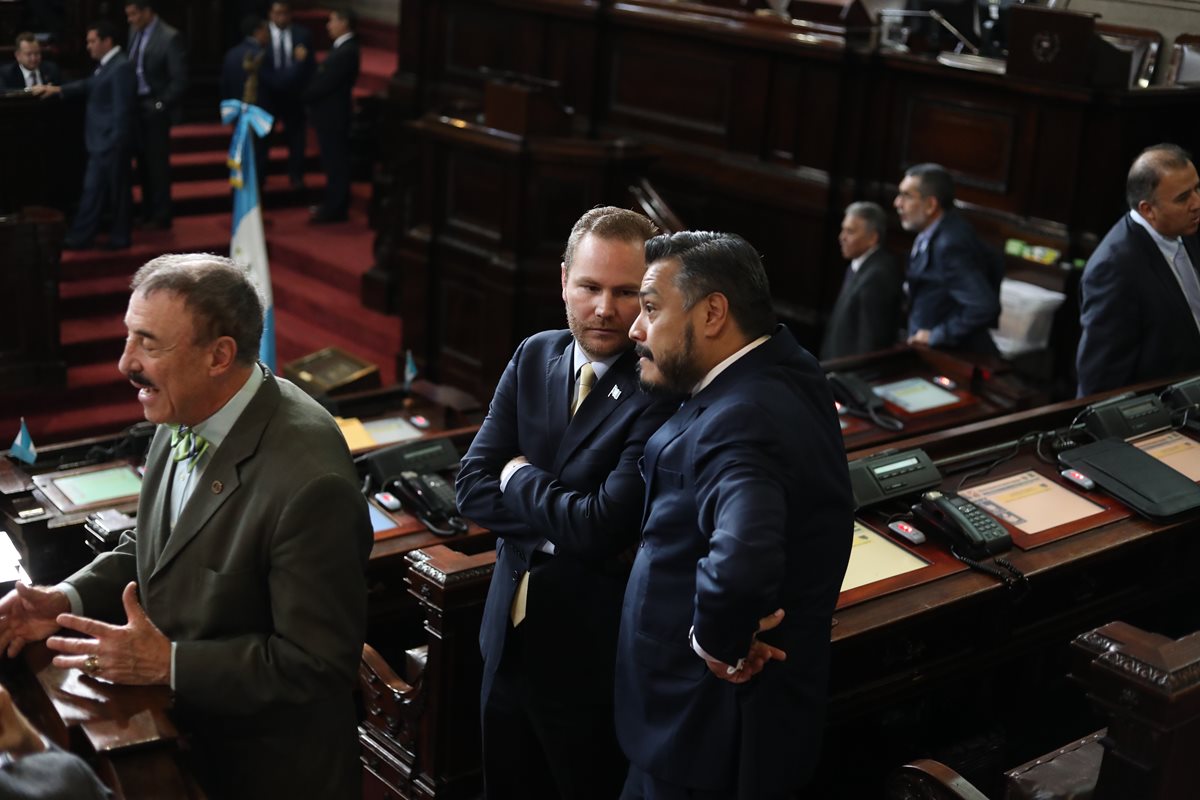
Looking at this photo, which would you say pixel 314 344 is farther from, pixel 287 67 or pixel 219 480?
pixel 219 480

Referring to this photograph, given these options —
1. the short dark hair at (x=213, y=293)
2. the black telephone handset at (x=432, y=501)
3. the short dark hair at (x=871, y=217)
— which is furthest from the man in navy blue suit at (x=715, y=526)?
the short dark hair at (x=871, y=217)

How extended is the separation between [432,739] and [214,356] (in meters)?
1.28

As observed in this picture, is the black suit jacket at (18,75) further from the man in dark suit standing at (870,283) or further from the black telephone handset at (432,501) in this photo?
the black telephone handset at (432,501)

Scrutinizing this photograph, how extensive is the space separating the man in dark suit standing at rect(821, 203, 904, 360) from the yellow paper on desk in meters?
2.06

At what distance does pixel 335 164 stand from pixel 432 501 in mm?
6766

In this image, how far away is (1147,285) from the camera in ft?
14.6

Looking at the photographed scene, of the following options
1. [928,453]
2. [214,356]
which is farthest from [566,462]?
[928,453]

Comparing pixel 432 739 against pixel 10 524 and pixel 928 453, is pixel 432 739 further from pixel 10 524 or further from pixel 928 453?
pixel 928 453

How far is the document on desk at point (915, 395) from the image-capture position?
15.9 feet

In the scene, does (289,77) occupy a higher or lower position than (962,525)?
higher

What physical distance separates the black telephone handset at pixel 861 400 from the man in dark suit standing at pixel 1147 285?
2.18ft

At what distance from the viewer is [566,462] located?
2.47 m

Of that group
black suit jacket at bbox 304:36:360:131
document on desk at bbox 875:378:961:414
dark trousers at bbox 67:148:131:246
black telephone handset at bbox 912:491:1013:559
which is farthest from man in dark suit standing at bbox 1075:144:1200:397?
black suit jacket at bbox 304:36:360:131

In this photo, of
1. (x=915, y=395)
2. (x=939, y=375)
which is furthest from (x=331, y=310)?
(x=915, y=395)
